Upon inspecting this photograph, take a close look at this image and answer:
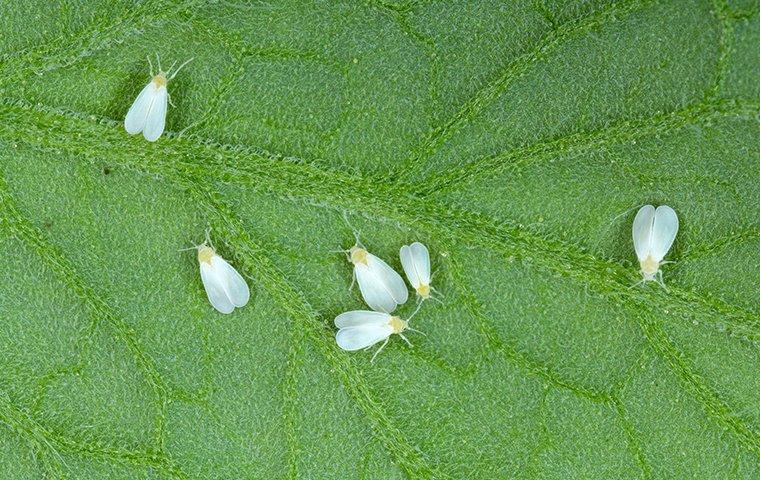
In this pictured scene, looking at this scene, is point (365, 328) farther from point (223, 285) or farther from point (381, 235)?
point (223, 285)

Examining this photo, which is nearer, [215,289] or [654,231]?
[654,231]

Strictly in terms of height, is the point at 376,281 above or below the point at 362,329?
above

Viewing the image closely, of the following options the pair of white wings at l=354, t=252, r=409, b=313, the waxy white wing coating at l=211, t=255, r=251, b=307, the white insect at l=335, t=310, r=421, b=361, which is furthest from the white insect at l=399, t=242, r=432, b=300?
the waxy white wing coating at l=211, t=255, r=251, b=307

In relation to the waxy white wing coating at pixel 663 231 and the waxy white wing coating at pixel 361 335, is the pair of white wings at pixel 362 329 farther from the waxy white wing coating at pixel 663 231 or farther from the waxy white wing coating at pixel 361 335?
the waxy white wing coating at pixel 663 231

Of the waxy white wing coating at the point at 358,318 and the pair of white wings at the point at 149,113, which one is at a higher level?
the pair of white wings at the point at 149,113

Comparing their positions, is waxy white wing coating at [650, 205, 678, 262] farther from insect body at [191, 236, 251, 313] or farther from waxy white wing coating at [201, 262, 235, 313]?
waxy white wing coating at [201, 262, 235, 313]

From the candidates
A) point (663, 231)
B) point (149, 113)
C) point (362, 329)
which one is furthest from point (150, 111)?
point (663, 231)

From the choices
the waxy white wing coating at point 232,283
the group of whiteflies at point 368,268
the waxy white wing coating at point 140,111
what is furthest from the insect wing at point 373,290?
the waxy white wing coating at point 140,111

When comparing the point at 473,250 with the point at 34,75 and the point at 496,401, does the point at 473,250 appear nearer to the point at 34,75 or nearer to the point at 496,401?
the point at 496,401
